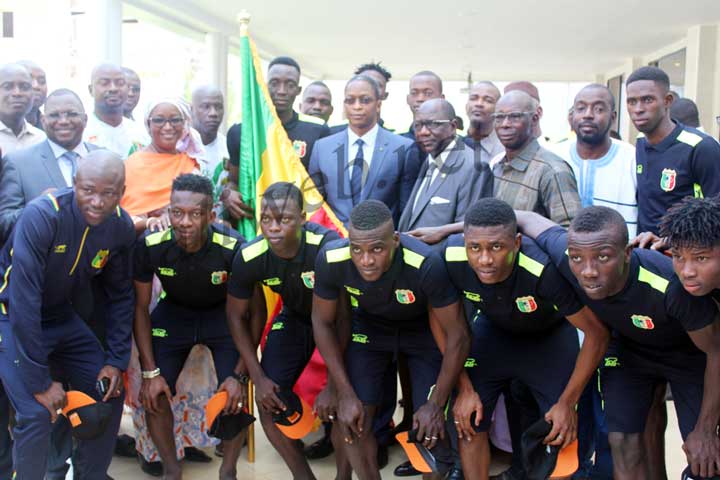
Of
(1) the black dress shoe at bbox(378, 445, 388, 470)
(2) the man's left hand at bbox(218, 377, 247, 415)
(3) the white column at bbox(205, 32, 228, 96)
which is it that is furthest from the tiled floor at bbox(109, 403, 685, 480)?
(3) the white column at bbox(205, 32, 228, 96)

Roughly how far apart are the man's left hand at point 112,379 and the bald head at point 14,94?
192 centimetres

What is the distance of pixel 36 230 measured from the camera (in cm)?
330

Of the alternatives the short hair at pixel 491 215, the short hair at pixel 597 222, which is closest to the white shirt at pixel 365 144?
the short hair at pixel 491 215

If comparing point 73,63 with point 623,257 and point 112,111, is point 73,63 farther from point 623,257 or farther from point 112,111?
point 623,257

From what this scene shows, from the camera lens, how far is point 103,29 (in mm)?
10523

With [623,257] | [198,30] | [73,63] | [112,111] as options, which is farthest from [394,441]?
[198,30]

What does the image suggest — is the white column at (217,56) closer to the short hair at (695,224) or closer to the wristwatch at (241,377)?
the wristwatch at (241,377)

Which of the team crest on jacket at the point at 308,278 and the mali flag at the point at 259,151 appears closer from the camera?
the team crest on jacket at the point at 308,278

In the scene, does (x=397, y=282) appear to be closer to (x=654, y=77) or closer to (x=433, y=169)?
(x=433, y=169)

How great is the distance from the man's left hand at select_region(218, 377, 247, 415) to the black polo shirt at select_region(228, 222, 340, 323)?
1.53 feet

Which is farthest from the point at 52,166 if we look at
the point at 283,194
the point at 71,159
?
the point at 283,194

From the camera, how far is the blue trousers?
10.6ft

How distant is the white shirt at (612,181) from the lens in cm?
396

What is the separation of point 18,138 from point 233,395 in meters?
2.25
